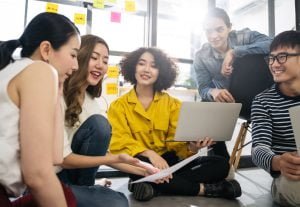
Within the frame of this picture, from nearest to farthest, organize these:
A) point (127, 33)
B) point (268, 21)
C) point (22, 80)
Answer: point (22, 80) < point (127, 33) < point (268, 21)

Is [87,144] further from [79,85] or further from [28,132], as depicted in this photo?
[28,132]

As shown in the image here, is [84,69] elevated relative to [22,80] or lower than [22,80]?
elevated

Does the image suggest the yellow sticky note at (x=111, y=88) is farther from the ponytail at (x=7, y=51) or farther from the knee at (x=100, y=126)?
the ponytail at (x=7, y=51)

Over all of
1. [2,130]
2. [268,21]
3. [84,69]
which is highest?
[268,21]

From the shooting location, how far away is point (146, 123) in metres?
1.44

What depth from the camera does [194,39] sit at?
2791mm

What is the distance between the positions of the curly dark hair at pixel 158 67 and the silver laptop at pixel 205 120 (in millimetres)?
370

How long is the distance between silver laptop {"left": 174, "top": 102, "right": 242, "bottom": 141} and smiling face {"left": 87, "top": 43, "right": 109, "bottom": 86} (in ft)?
1.31

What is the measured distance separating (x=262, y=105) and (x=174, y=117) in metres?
0.46

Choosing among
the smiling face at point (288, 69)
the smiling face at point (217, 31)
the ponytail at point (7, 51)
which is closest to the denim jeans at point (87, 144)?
the ponytail at point (7, 51)

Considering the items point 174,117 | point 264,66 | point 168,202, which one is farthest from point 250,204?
point 264,66

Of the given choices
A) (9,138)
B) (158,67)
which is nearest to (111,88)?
(158,67)

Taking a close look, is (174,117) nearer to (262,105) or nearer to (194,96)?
(262,105)

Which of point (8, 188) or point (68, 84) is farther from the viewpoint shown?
point (68, 84)
